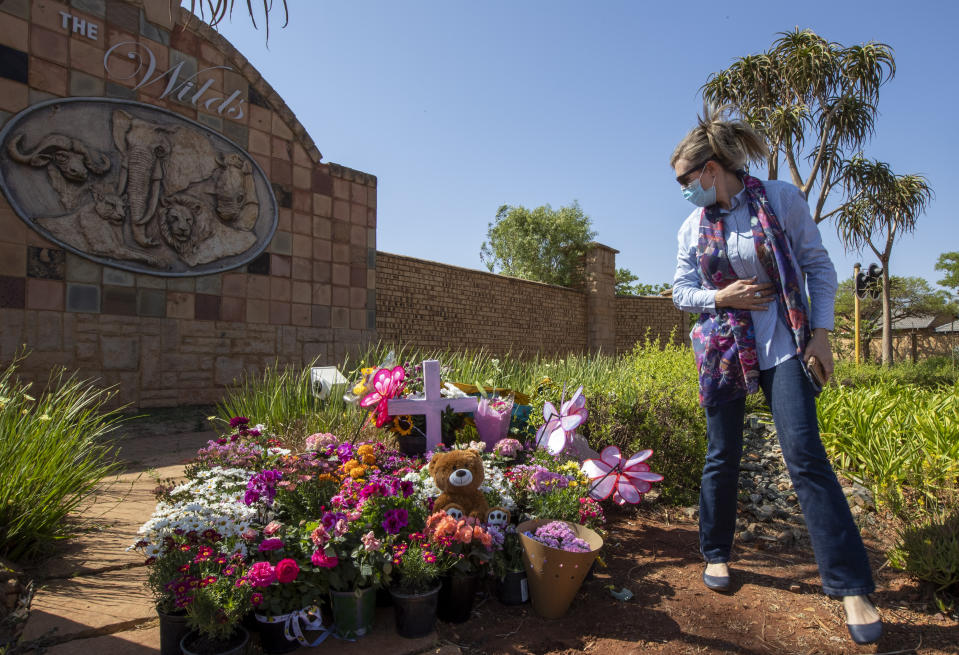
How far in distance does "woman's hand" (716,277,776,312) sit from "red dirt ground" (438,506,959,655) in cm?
105

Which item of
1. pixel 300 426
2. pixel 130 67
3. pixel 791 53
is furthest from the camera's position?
pixel 791 53

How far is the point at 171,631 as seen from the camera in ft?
4.93

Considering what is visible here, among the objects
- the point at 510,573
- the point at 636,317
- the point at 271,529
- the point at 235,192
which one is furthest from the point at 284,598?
the point at 636,317

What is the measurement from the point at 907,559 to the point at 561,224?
21.0m

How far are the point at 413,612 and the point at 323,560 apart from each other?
0.32 meters

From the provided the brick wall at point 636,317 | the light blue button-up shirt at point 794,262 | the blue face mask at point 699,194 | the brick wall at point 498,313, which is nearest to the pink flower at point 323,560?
the light blue button-up shirt at point 794,262

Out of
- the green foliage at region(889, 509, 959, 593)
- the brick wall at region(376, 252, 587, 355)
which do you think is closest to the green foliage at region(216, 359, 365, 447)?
the green foliage at region(889, 509, 959, 593)

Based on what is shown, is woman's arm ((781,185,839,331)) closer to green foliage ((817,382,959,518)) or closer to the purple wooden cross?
green foliage ((817,382,959,518))

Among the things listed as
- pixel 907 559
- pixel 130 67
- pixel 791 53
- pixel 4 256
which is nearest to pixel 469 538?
pixel 907 559

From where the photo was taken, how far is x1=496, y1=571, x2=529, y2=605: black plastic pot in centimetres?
194

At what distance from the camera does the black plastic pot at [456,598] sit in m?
1.82

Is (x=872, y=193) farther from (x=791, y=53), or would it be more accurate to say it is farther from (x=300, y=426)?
(x=300, y=426)

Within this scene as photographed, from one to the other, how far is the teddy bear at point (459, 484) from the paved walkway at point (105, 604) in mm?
399

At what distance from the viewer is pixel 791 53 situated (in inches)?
457
